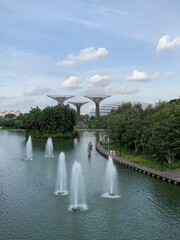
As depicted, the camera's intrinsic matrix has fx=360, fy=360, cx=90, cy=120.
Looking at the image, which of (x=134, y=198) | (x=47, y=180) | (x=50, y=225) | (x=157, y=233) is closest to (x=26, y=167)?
(x=47, y=180)

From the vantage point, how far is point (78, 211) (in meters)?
23.2

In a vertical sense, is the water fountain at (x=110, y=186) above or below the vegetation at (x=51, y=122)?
below

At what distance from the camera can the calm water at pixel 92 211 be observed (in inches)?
781

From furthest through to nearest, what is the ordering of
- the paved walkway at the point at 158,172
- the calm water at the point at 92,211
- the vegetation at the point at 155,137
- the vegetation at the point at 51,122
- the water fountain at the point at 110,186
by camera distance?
1. the vegetation at the point at 51,122
2. the vegetation at the point at 155,137
3. the paved walkway at the point at 158,172
4. the water fountain at the point at 110,186
5. the calm water at the point at 92,211

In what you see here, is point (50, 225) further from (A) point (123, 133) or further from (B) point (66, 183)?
(A) point (123, 133)

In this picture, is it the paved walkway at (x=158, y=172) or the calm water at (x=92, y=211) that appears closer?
the calm water at (x=92, y=211)

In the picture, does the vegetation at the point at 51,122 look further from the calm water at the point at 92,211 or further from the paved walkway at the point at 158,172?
the calm water at the point at 92,211

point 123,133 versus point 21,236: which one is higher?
point 123,133

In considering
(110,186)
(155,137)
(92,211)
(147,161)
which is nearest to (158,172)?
(155,137)

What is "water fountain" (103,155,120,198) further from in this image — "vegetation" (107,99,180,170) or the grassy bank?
"vegetation" (107,99,180,170)

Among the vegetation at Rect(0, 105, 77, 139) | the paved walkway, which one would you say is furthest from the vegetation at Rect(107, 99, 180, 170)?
the vegetation at Rect(0, 105, 77, 139)

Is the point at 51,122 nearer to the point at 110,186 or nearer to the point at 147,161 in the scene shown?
the point at 147,161

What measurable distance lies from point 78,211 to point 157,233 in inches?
218

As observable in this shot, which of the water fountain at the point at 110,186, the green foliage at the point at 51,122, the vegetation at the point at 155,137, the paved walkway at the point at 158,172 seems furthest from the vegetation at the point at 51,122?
the water fountain at the point at 110,186
